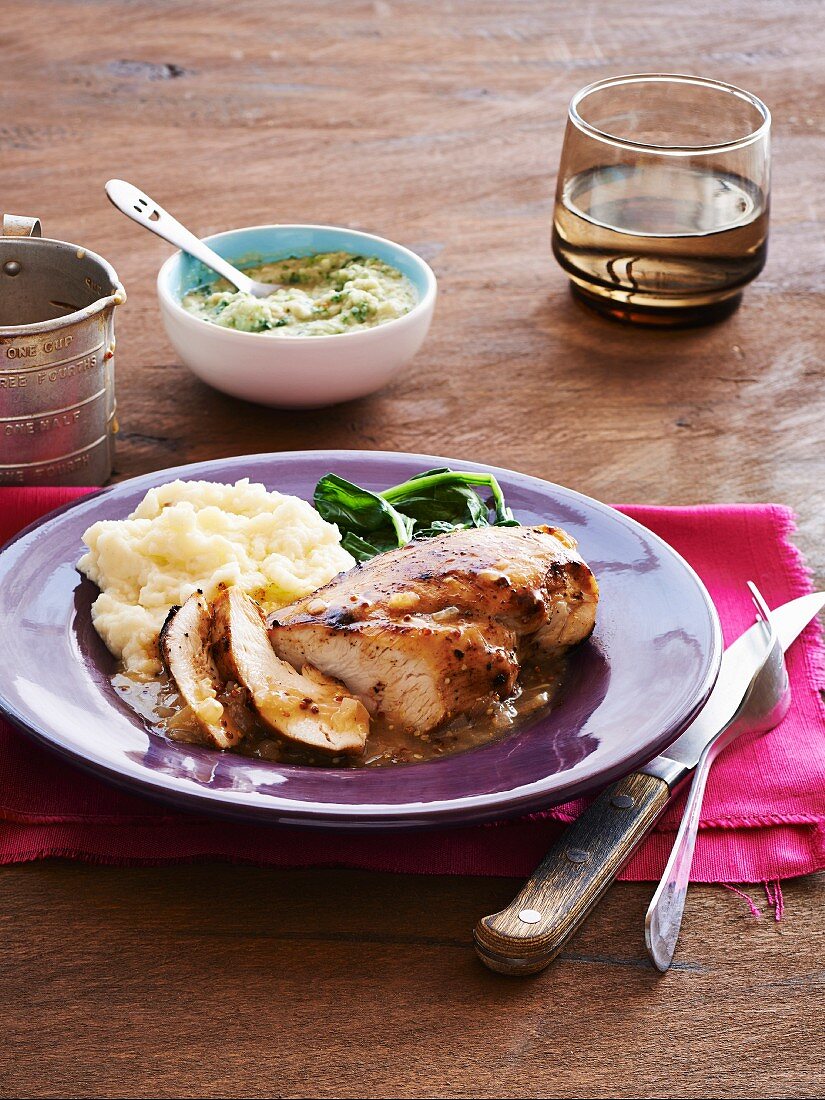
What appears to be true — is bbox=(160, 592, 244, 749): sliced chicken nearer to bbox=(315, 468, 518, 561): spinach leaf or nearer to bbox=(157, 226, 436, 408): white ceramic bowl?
bbox=(315, 468, 518, 561): spinach leaf

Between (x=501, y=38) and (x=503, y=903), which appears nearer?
(x=503, y=903)

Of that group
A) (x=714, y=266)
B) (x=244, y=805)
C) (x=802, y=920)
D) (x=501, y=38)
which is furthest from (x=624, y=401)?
(x=501, y=38)

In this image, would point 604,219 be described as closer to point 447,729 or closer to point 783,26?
point 447,729

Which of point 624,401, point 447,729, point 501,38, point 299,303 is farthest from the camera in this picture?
point 501,38

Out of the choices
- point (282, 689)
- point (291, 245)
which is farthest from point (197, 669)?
point (291, 245)

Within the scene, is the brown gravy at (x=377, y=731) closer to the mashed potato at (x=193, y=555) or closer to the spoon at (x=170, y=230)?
the mashed potato at (x=193, y=555)

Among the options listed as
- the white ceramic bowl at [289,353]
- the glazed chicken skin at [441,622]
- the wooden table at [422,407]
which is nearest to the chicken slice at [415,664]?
the glazed chicken skin at [441,622]

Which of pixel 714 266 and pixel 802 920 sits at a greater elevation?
pixel 714 266
